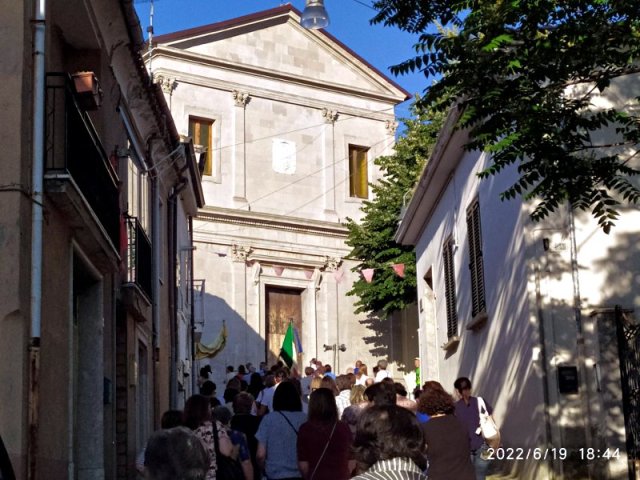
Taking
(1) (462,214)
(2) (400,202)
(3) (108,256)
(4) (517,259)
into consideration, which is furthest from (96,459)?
(2) (400,202)

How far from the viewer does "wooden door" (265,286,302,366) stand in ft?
121

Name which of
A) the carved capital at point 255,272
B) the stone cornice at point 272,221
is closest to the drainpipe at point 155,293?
the stone cornice at point 272,221

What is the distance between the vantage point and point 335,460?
8891mm

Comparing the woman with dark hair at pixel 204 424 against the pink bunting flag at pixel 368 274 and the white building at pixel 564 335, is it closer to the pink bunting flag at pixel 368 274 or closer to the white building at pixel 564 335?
the white building at pixel 564 335

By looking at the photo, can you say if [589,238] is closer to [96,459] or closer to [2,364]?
[96,459]

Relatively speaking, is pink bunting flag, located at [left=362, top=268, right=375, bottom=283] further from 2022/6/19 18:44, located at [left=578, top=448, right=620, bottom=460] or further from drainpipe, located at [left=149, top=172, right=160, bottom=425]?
2022/6/19 18:44, located at [left=578, top=448, right=620, bottom=460]

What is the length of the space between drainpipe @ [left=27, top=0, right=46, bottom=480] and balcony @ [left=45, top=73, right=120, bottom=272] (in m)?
0.20

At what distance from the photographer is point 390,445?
4.84 meters

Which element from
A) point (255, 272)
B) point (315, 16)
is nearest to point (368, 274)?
point (255, 272)

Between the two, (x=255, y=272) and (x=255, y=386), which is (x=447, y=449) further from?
(x=255, y=272)

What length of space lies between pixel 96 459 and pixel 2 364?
381cm

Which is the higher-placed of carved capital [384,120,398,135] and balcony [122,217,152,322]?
carved capital [384,120,398,135]

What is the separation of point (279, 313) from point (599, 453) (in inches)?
947

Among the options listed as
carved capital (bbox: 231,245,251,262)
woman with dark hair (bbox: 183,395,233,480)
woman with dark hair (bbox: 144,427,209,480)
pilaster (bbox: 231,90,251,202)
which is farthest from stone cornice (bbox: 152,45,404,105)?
woman with dark hair (bbox: 144,427,209,480)
